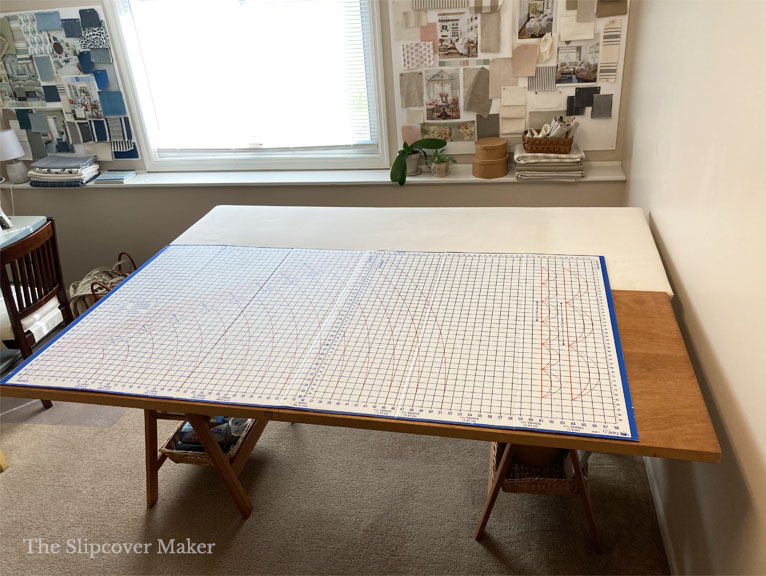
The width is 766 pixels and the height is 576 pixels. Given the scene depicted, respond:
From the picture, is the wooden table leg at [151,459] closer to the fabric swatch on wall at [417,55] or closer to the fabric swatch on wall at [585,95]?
the fabric swatch on wall at [417,55]

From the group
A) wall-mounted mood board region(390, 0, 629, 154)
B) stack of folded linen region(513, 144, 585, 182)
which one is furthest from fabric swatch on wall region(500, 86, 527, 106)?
stack of folded linen region(513, 144, 585, 182)

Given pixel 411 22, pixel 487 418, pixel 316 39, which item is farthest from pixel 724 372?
pixel 316 39

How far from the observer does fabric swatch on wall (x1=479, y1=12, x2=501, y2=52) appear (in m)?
2.60

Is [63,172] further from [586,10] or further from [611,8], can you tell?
[611,8]

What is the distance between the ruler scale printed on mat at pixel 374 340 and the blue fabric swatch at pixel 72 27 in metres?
1.87

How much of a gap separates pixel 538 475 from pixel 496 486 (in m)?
0.15

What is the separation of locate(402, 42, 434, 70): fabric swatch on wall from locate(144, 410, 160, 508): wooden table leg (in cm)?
196

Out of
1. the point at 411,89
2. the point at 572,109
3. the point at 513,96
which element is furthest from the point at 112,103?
the point at 572,109

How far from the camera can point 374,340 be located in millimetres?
1404

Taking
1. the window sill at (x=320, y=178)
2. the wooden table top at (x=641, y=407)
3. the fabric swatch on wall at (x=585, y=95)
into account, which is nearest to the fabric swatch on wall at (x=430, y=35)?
the window sill at (x=320, y=178)

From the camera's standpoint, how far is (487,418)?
113 cm

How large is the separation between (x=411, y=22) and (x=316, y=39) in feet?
1.66

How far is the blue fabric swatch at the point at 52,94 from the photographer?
313cm

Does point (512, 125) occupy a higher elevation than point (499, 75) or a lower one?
lower
